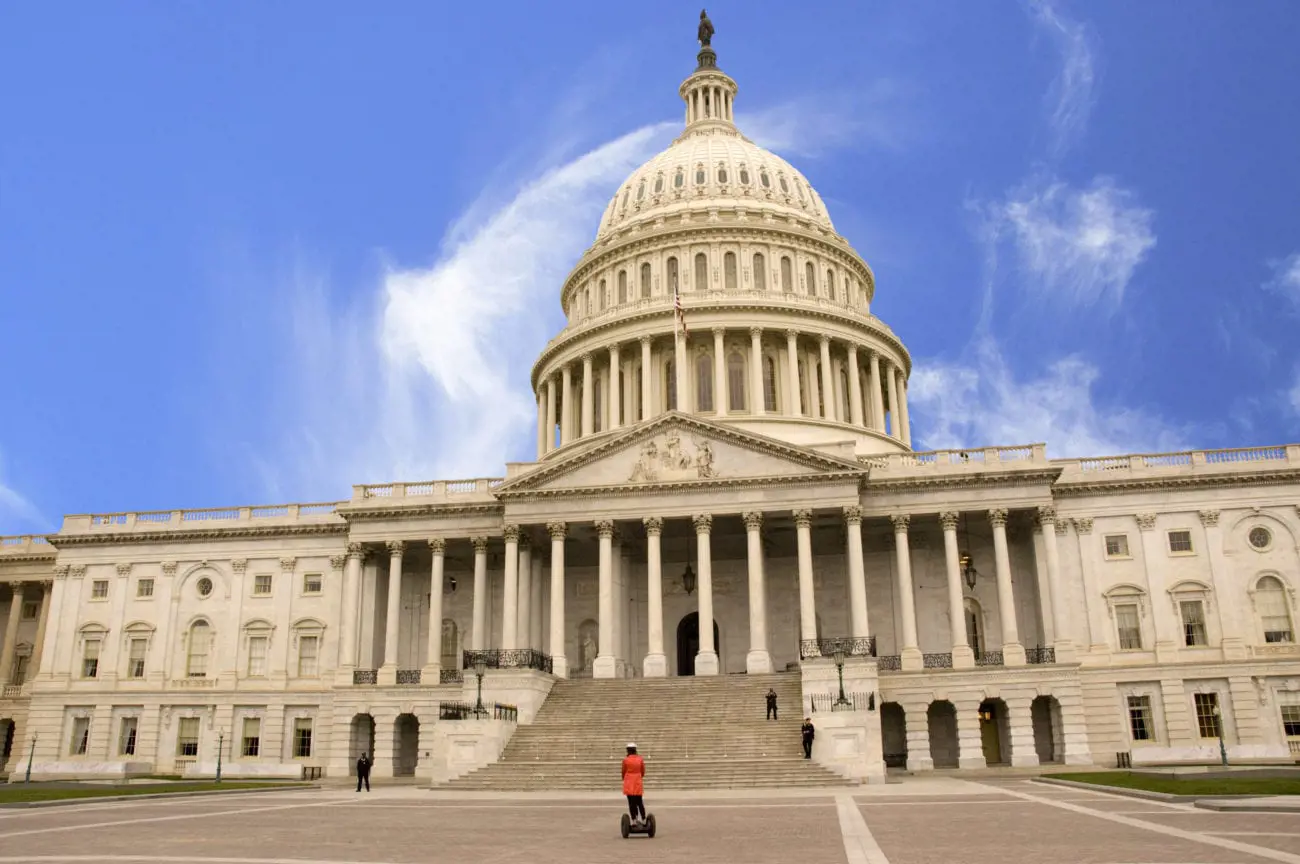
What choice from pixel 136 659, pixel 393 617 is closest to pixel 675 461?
pixel 393 617

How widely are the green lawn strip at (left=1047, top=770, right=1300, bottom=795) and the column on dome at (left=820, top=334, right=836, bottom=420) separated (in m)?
37.9

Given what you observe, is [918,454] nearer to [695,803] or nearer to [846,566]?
[846,566]

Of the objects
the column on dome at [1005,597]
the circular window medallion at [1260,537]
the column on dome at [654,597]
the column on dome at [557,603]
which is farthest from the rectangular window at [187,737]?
the circular window medallion at [1260,537]

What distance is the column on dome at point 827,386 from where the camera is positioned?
71.6 m

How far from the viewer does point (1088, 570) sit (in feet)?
178

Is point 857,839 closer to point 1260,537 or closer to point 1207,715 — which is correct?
point 1207,715

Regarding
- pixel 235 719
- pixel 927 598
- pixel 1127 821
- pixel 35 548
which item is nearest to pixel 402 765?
pixel 235 719

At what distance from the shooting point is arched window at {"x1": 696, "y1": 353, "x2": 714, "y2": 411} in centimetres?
7219

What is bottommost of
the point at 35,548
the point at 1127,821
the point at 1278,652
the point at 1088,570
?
the point at 1127,821

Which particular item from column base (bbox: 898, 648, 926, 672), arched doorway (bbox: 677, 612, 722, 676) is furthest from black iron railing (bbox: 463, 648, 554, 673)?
column base (bbox: 898, 648, 926, 672)

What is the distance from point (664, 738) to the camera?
42.0m

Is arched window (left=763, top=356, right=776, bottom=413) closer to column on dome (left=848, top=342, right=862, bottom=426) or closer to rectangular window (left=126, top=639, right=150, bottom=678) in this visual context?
column on dome (left=848, top=342, right=862, bottom=426)

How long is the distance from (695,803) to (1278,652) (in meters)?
35.9

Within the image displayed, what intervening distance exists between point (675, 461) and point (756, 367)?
749 inches
